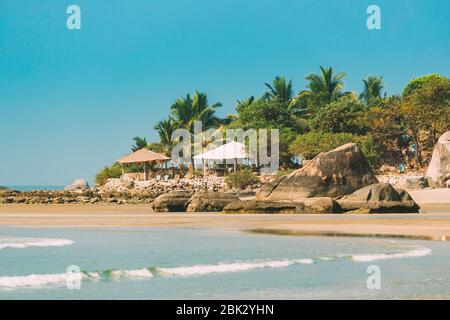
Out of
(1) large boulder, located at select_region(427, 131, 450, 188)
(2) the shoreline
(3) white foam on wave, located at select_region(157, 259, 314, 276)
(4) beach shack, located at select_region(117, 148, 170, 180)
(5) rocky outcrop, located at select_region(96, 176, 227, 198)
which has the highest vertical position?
(4) beach shack, located at select_region(117, 148, 170, 180)

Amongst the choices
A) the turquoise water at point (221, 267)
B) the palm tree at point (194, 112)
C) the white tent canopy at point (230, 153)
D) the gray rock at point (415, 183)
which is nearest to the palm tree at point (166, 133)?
the palm tree at point (194, 112)

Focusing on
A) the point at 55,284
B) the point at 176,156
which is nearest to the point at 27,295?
Result: the point at 55,284

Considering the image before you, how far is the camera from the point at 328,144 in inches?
1756

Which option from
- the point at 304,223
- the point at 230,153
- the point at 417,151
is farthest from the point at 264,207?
the point at 230,153

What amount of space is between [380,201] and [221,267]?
14.1m

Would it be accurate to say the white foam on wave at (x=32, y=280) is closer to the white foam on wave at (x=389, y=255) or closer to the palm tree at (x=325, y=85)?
the white foam on wave at (x=389, y=255)

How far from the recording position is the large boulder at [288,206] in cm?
2486

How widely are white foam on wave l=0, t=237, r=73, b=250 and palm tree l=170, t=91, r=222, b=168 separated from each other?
4433cm

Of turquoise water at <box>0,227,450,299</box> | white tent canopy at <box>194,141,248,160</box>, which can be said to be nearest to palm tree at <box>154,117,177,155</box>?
white tent canopy at <box>194,141,248,160</box>

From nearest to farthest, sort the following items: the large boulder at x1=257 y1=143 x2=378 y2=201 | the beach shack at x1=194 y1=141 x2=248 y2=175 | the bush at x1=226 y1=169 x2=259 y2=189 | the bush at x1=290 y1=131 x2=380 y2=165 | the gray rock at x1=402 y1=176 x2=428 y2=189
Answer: the large boulder at x1=257 y1=143 x2=378 y2=201 < the gray rock at x1=402 y1=176 x2=428 y2=189 < the bush at x1=226 y1=169 x2=259 y2=189 < the bush at x1=290 y1=131 x2=380 y2=165 < the beach shack at x1=194 y1=141 x2=248 y2=175

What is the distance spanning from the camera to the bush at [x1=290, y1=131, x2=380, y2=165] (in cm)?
4444

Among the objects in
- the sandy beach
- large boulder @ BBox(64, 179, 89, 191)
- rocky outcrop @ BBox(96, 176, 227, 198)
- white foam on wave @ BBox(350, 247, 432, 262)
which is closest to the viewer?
white foam on wave @ BBox(350, 247, 432, 262)

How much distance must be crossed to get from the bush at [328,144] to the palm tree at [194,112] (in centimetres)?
1621

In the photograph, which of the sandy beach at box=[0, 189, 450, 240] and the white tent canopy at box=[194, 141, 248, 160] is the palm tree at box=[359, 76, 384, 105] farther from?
the sandy beach at box=[0, 189, 450, 240]
